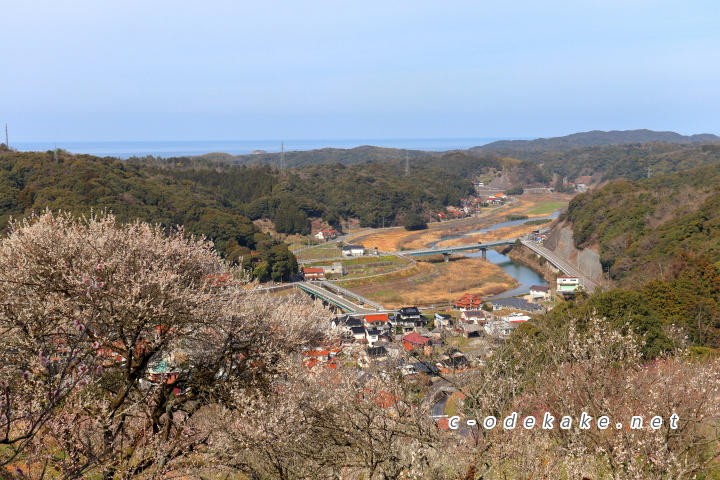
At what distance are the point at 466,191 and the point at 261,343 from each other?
8278 centimetres

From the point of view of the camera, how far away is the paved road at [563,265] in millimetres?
32206

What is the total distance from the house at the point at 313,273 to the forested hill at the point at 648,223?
18.1 m

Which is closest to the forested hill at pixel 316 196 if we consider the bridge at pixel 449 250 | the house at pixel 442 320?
the bridge at pixel 449 250

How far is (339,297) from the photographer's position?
30.8 meters

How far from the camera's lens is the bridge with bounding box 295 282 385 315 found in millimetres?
28203

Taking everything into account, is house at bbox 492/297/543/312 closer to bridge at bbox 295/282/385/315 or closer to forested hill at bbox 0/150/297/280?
bridge at bbox 295/282/385/315

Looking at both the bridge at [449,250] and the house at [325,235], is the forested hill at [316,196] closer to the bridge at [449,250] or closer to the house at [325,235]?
the house at [325,235]

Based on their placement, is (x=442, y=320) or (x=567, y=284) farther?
(x=567, y=284)

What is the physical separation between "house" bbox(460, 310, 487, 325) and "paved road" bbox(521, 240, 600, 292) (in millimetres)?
7276

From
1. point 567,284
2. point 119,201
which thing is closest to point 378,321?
point 567,284

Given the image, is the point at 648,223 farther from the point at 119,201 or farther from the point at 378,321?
the point at 119,201

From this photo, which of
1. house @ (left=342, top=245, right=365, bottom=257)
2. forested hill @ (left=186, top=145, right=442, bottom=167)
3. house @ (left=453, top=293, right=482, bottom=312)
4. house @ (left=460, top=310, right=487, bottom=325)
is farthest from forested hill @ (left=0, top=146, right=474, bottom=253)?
forested hill @ (left=186, top=145, right=442, bottom=167)

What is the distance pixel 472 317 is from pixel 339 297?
8.62 m

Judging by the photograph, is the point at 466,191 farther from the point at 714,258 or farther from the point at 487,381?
the point at 487,381
